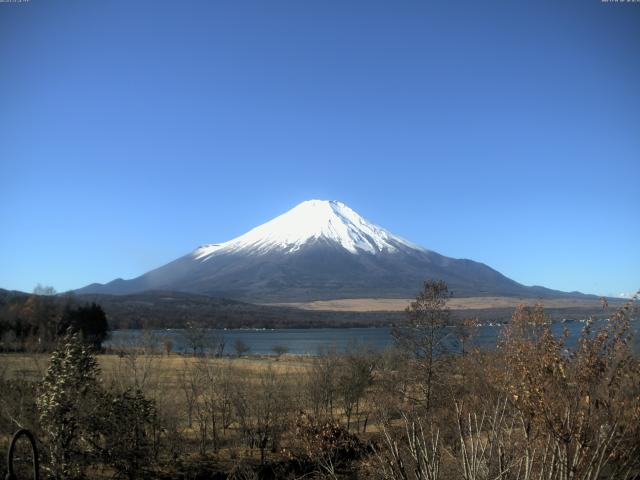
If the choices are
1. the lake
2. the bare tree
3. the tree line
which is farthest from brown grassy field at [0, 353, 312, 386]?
the bare tree

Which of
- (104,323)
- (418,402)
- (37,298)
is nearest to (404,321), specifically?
(418,402)

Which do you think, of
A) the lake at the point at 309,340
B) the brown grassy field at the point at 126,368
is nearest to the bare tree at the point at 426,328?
the lake at the point at 309,340

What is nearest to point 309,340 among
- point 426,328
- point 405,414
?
point 426,328

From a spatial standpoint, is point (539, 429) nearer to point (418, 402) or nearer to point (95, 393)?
point (95, 393)

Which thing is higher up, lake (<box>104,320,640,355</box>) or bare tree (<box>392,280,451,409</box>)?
bare tree (<box>392,280,451,409</box>)

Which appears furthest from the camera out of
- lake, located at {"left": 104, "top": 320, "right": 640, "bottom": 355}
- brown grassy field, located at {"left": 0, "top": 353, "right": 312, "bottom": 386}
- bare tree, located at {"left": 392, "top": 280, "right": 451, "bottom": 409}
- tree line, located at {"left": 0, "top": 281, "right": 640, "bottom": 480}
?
lake, located at {"left": 104, "top": 320, "right": 640, "bottom": 355}

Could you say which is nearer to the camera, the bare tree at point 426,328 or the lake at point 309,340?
the bare tree at point 426,328

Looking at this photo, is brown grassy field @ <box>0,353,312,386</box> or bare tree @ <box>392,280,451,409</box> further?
bare tree @ <box>392,280,451,409</box>

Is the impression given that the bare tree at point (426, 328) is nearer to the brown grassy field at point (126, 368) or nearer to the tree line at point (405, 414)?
the tree line at point (405, 414)

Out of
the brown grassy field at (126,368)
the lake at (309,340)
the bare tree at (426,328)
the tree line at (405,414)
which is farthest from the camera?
the lake at (309,340)

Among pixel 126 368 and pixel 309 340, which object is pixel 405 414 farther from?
pixel 309 340

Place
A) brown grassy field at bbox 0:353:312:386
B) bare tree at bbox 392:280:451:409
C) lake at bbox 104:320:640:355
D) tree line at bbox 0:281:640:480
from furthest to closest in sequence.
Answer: lake at bbox 104:320:640:355 < bare tree at bbox 392:280:451:409 < brown grassy field at bbox 0:353:312:386 < tree line at bbox 0:281:640:480

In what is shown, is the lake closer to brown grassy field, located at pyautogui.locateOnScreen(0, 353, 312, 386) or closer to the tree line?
the tree line

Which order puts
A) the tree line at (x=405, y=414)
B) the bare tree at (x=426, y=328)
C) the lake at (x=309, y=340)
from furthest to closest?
the lake at (x=309, y=340)
the bare tree at (x=426, y=328)
the tree line at (x=405, y=414)
